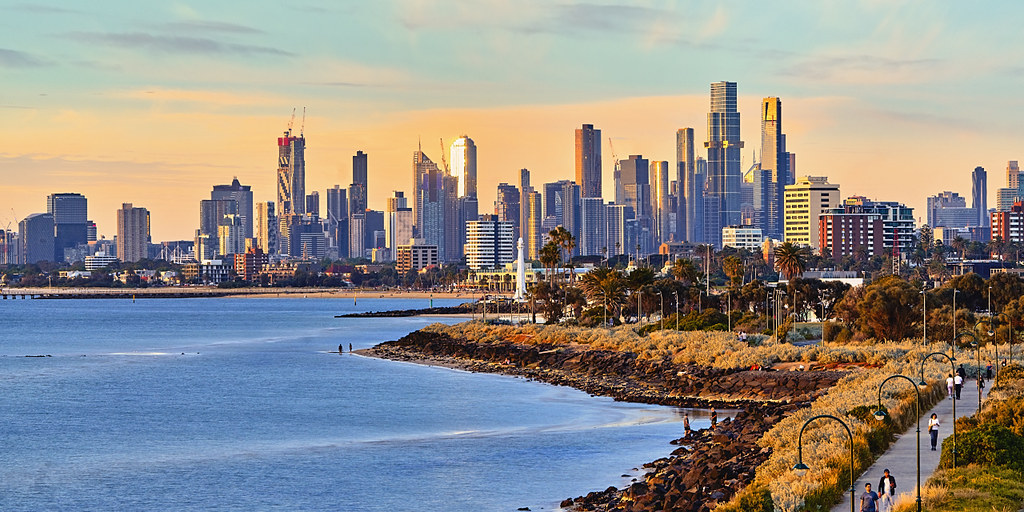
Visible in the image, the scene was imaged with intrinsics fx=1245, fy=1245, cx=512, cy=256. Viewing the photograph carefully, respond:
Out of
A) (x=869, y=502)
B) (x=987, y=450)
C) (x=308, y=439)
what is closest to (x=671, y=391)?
(x=308, y=439)

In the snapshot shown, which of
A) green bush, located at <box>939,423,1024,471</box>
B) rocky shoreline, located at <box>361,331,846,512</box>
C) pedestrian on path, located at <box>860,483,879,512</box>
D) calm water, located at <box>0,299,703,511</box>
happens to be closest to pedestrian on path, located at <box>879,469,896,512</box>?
pedestrian on path, located at <box>860,483,879,512</box>

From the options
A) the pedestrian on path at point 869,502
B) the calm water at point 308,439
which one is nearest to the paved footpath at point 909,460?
the pedestrian on path at point 869,502

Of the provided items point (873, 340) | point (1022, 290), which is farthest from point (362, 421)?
point (1022, 290)

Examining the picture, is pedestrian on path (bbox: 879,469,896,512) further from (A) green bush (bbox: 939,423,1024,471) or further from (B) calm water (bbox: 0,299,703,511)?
(B) calm water (bbox: 0,299,703,511)

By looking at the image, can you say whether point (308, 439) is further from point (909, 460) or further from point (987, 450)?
point (987, 450)

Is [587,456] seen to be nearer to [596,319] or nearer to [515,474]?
[515,474]

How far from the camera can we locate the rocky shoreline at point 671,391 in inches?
1636

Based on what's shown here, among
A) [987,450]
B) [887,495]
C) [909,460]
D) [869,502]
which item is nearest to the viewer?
[869,502]

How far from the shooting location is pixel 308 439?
63438 millimetres

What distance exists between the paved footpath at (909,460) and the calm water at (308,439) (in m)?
10.7

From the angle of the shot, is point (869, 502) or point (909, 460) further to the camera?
point (909, 460)

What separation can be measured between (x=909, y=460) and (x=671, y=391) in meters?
36.6

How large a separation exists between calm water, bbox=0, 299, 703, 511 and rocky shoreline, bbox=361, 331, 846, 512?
2417mm

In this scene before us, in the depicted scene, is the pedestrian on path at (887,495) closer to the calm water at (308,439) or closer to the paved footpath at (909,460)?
the paved footpath at (909,460)
